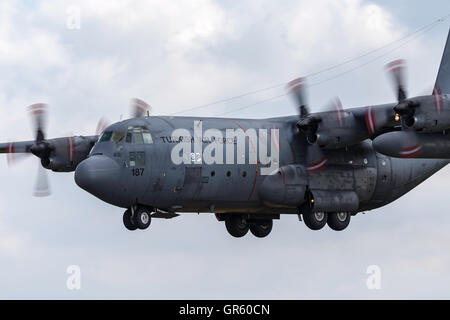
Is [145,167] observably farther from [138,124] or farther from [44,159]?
[44,159]

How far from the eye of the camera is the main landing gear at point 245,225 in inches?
1286

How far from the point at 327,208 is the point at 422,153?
382cm

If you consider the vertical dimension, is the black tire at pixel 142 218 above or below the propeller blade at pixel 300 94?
below

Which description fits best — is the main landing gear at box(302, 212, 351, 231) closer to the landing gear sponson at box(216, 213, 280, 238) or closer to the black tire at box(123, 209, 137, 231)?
the landing gear sponson at box(216, 213, 280, 238)

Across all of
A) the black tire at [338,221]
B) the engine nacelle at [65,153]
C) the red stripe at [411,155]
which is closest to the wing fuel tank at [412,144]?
the red stripe at [411,155]

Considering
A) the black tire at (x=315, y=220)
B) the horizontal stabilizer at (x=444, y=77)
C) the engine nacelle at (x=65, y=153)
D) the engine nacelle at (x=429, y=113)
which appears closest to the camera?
the engine nacelle at (x=429, y=113)

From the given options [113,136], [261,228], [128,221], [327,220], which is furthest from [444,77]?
[128,221]

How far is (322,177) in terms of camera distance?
31.1 m

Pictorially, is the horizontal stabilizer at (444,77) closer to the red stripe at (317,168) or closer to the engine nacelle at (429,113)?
the red stripe at (317,168)

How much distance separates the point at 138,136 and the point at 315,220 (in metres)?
6.35

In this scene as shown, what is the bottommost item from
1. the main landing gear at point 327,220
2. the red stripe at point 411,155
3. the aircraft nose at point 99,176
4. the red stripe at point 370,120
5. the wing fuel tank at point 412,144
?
the main landing gear at point 327,220

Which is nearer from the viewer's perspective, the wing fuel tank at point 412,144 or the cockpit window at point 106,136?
the wing fuel tank at point 412,144

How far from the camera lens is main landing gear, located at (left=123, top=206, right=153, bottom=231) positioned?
92.2 feet

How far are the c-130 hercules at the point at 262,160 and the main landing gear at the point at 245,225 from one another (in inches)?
1.3
